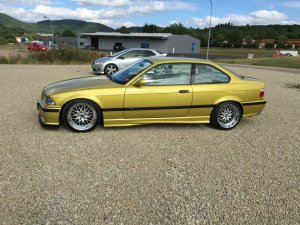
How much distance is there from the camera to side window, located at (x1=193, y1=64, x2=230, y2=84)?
219 inches

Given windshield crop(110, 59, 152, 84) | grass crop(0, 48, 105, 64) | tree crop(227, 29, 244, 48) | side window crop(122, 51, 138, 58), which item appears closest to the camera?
windshield crop(110, 59, 152, 84)

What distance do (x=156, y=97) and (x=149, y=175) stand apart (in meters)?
1.85

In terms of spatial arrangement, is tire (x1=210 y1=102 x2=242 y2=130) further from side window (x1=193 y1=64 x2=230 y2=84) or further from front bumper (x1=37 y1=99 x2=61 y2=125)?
front bumper (x1=37 y1=99 x2=61 y2=125)

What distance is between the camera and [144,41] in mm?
61188

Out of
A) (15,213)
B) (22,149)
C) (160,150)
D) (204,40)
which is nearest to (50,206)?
(15,213)

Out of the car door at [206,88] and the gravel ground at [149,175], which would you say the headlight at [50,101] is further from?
the car door at [206,88]

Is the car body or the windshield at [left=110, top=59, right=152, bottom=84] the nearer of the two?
the windshield at [left=110, top=59, right=152, bottom=84]

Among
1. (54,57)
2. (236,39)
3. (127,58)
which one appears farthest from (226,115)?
(236,39)

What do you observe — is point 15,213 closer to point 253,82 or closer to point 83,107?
point 83,107

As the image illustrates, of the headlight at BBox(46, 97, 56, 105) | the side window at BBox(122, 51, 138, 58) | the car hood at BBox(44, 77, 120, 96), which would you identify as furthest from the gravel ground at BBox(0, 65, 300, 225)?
the side window at BBox(122, 51, 138, 58)

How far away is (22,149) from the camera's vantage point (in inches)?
175

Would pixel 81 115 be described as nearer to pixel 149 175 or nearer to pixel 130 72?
pixel 130 72

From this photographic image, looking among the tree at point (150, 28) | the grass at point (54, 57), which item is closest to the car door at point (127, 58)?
the grass at point (54, 57)

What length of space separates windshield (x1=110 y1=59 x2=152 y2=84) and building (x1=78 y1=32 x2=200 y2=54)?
52687 mm
